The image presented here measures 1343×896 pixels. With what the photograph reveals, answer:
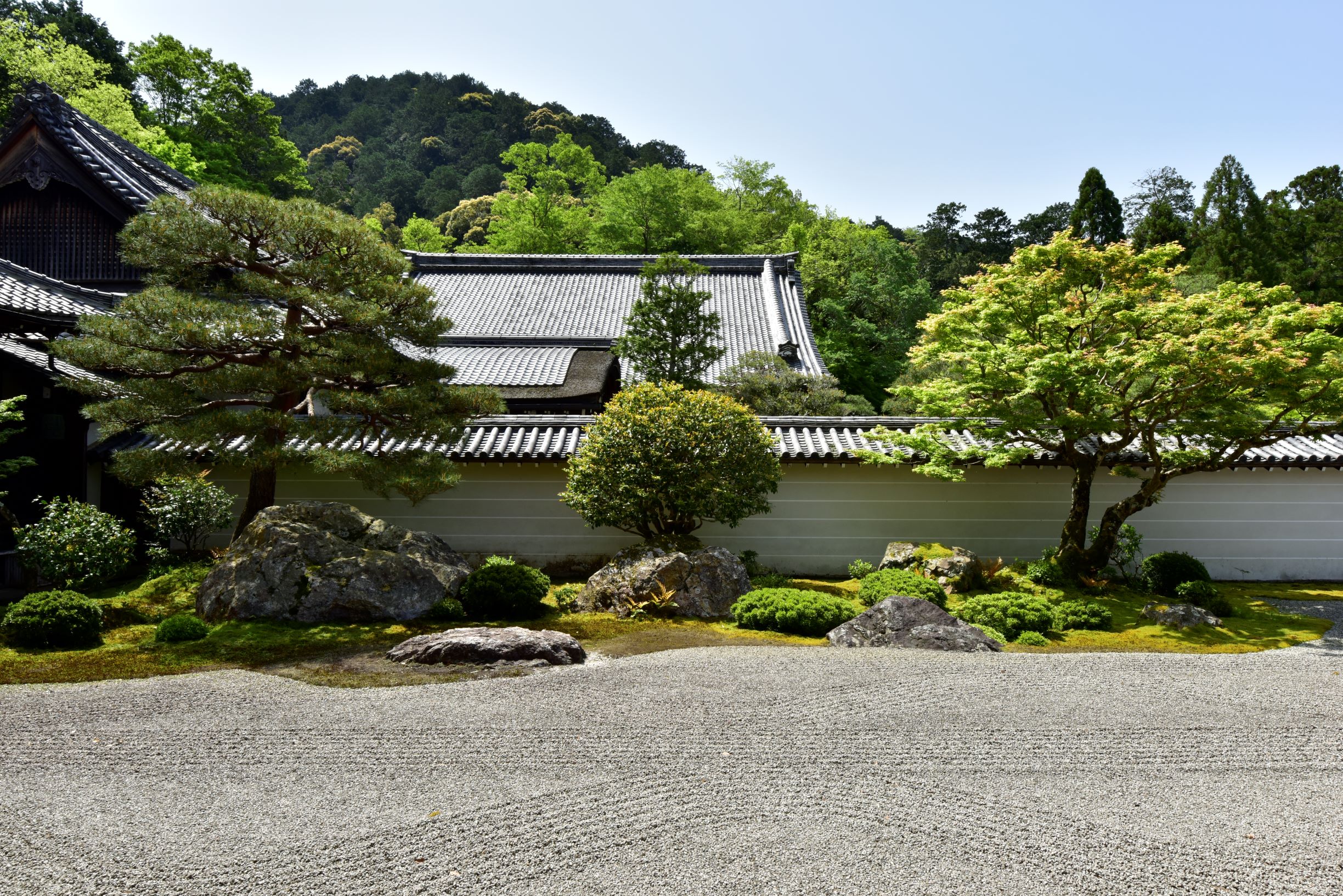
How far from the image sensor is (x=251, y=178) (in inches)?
1444

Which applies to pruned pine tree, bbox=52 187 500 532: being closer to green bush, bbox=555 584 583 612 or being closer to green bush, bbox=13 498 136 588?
green bush, bbox=13 498 136 588

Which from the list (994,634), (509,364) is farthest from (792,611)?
(509,364)

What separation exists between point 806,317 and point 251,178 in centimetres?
2635

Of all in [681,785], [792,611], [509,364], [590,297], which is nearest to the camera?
[681,785]

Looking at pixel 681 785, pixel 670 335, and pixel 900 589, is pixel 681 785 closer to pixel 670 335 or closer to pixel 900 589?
pixel 900 589

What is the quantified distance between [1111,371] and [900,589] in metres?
4.37

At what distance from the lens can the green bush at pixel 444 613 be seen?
9898mm

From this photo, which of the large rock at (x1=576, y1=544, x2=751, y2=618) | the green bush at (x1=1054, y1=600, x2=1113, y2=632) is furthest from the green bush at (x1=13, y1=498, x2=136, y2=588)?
the green bush at (x1=1054, y1=600, x2=1113, y2=632)

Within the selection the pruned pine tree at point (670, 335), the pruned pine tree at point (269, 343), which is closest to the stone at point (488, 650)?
the pruned pine tree at point (269, 343)

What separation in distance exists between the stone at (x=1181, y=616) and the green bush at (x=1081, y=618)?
752mm

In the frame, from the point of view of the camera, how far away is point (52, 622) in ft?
27.5

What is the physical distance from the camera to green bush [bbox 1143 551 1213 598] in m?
11.9

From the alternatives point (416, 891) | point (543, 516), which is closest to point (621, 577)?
point (543, 516)

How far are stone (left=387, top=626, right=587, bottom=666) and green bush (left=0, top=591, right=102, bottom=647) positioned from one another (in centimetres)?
324
